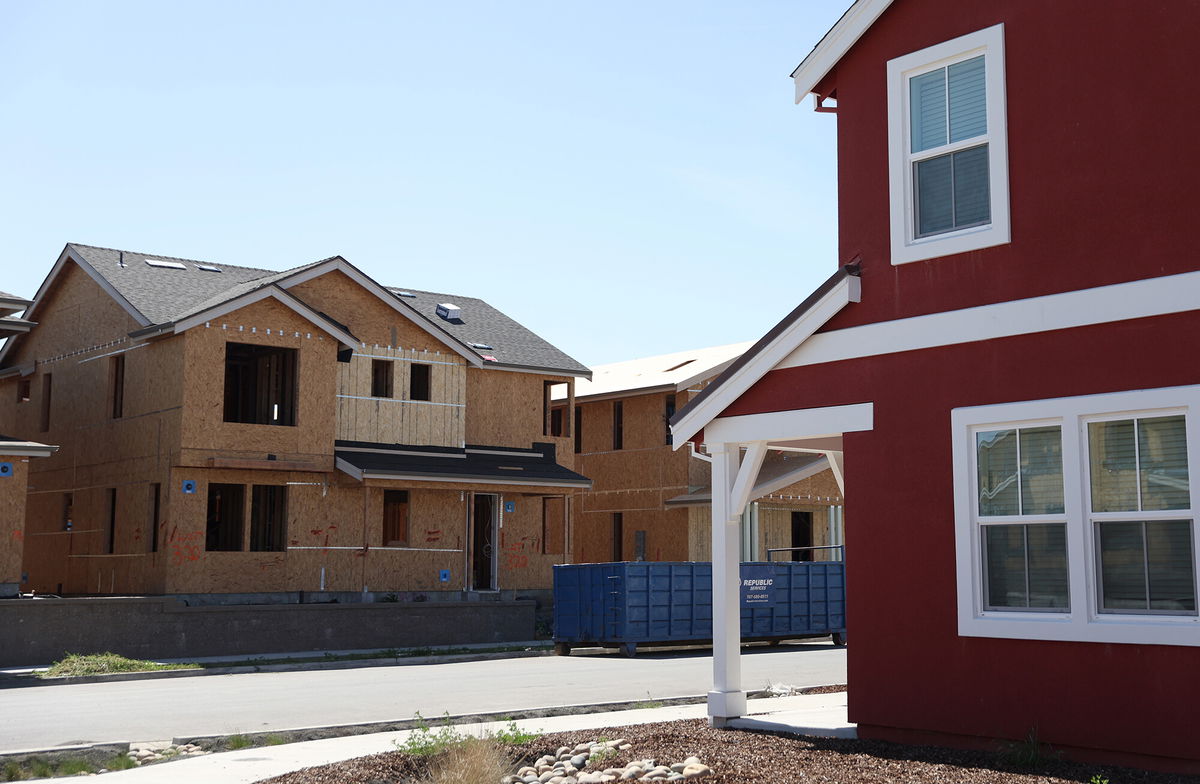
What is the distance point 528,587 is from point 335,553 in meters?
5.98

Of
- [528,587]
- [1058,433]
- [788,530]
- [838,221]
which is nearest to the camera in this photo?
[1058,433]

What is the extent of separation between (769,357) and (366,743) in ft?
18.3

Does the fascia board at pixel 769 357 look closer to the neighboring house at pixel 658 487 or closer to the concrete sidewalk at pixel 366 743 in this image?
the concrete sidewalk at pixel 366 743

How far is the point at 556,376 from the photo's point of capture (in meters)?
34.8

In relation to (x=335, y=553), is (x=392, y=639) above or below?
below

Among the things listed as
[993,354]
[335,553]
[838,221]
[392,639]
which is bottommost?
[392,639]

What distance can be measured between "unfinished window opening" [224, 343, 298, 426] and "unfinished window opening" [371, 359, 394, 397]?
2163 mm

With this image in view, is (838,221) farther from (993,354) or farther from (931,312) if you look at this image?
(993,354)

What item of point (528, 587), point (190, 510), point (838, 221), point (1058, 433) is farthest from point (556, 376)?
point (1058, 433)

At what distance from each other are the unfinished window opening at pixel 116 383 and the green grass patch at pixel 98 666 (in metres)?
8.70

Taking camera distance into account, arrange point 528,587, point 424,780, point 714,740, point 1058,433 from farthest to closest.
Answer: point 528,587 < point 714,740 < point 1058,433 < point 424,780

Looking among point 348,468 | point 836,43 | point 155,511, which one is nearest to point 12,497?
point 155,511

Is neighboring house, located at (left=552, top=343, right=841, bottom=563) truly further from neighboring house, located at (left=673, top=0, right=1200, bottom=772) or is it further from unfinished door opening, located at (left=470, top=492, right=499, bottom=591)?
neighboring house, located at (left=673, top=0, right=1200, bottom=772)

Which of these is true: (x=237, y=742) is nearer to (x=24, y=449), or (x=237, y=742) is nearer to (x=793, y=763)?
(x=793, y=763)
